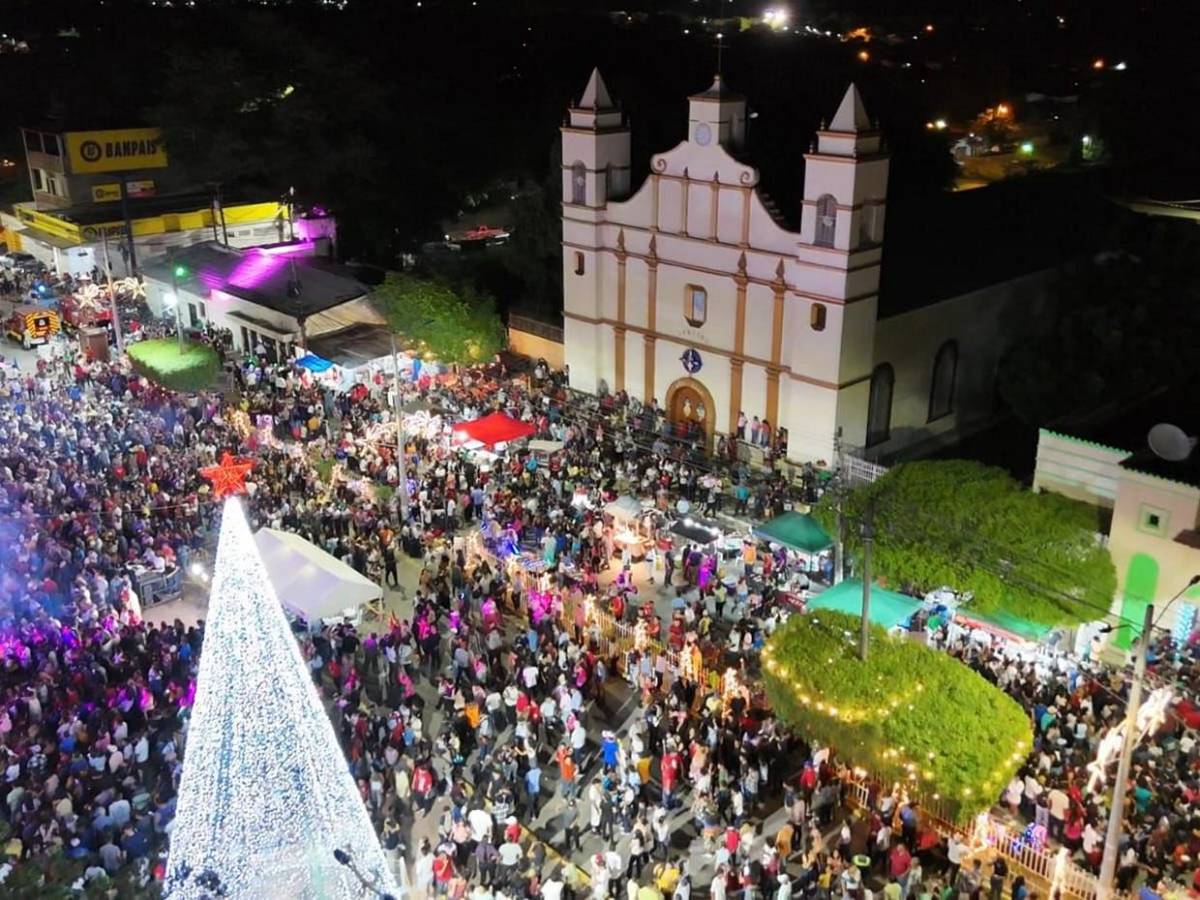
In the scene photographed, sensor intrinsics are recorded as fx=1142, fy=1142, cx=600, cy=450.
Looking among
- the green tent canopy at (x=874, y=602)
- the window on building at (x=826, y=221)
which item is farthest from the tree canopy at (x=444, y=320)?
the green tent canopy at (x=874, y=602)

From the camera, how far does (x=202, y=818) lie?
15.3m

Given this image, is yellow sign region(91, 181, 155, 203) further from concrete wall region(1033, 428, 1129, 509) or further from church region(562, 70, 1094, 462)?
concrete wall region(1033, 428, 1129, 509)

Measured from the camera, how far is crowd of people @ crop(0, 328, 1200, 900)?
1639cm

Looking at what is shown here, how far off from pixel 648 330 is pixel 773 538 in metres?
11.0

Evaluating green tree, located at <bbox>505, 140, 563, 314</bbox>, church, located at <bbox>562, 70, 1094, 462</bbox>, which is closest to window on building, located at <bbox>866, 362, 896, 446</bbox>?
church, located at <bbox>562, 70, 1094, 462</bbox>

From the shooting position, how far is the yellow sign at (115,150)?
56862 millimetres

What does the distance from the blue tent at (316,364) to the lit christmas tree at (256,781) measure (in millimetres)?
19808

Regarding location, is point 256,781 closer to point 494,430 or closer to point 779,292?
point 494,430

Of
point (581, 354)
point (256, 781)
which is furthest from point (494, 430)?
point (256, 781)

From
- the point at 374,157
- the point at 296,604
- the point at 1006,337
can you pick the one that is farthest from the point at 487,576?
the point at 374,157

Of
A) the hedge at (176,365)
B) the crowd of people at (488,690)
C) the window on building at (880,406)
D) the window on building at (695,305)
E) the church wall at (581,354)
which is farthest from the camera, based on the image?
the church wall at (581,354)

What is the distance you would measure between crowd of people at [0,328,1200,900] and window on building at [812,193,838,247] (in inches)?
237

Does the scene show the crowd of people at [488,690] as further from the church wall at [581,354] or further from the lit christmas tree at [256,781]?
the church wall at [581,354]

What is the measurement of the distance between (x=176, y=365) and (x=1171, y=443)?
26.6 m
